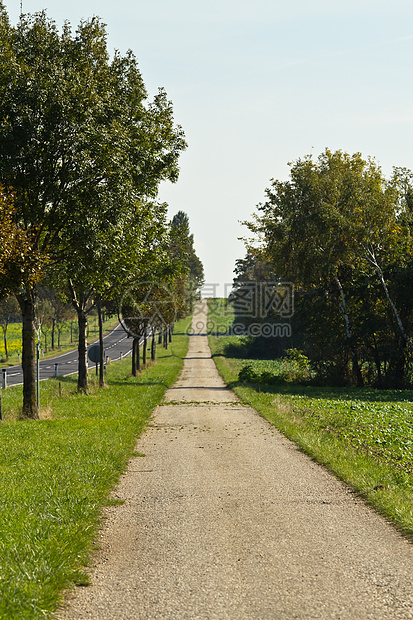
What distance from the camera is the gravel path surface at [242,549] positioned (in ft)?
16.7

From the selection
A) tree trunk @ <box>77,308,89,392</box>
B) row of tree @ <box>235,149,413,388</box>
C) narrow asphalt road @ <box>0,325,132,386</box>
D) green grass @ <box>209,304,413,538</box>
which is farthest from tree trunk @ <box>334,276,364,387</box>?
narrow asphalt road @ <box>0,325,132,386</box>

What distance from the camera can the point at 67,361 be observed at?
56.3m

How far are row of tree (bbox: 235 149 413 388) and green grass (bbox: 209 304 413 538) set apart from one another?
4.70m

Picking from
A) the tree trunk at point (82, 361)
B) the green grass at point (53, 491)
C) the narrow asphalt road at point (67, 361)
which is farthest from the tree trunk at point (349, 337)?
the narrow asphalt road at point (67, 361)

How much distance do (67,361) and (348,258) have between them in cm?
3300

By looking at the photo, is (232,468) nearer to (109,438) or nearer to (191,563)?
(109,438)

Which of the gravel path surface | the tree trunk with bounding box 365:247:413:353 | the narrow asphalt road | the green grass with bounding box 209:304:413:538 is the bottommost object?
the narrow asphalt road

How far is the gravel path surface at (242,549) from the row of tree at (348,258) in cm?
2264

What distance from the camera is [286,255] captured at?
1383 inches

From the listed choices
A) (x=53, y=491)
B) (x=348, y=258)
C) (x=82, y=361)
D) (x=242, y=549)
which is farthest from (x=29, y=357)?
(x=348, y=258)

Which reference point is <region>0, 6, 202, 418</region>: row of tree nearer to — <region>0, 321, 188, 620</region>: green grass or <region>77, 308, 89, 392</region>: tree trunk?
<region>0, 321, 188, 620</region>: green grass

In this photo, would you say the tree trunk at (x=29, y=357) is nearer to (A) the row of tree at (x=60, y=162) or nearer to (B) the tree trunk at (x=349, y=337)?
(A) the row of tree at (x=60, y=162)

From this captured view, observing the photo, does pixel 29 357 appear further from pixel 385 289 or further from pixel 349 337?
pixel 385 289

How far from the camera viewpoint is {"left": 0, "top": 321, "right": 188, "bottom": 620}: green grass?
213 inches
